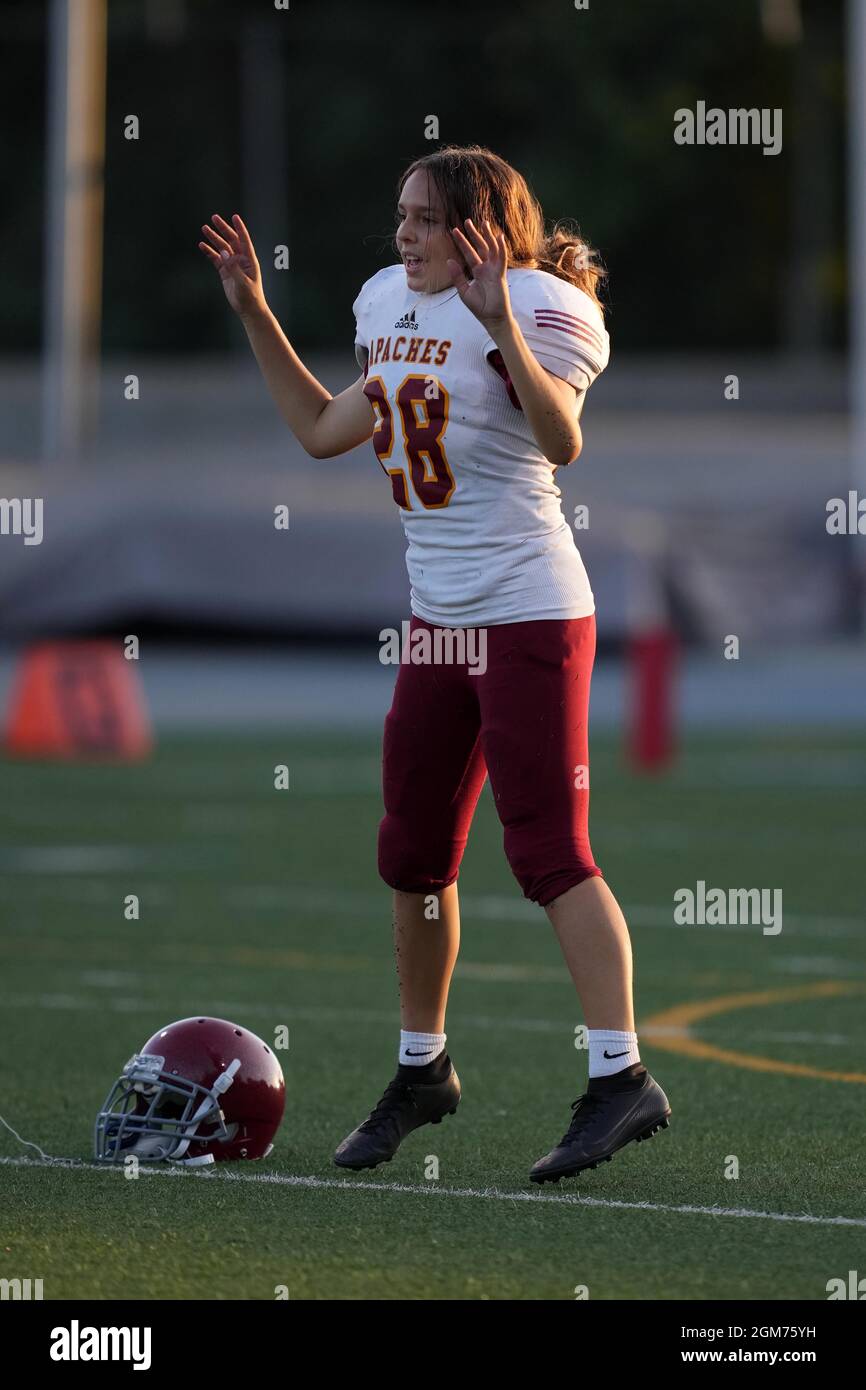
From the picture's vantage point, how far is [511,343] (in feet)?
16.4

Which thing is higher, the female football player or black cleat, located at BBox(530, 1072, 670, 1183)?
the female football player

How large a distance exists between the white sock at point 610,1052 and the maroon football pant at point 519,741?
319 mm

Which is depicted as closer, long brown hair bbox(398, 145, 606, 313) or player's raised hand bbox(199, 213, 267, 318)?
long brown hair bbox(398, 145, 606, 313)

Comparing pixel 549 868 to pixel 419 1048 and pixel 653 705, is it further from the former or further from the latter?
pixel 653 705

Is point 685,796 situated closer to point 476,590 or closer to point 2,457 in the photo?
point 476,590

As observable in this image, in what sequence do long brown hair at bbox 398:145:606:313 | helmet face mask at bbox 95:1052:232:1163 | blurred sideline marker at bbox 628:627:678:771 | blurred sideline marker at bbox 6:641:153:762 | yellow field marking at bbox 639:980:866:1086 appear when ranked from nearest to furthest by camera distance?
long brown hair at bbox 398:145:606:313, helmet face mask at bbox 95:1052:232:1163, yellow field marking at bbox 639:980:866:1086, blurred sideline marker at bbox 628:627:678:771, blurred sideline marker at bbox 6:641:153:762

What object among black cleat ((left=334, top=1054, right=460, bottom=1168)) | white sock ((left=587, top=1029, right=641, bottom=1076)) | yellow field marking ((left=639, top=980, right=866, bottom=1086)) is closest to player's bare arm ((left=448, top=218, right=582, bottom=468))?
white sock ((left=587, top=1029, right=641, bottom=1076))

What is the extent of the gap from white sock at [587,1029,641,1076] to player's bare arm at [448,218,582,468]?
1.24m

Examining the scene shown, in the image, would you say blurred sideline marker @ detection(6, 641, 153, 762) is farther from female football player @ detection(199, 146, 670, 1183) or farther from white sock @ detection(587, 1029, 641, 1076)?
white sock @ detection(587, 1029, 641, 1076)

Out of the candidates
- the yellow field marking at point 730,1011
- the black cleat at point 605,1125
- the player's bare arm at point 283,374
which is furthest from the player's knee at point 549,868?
the yellow field marking at point 730,1011

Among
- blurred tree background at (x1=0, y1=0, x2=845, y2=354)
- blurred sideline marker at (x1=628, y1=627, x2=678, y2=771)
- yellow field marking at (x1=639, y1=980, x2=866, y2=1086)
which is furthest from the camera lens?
blurred tree background at (x1=0, y1=0, x2=845, y2=354)

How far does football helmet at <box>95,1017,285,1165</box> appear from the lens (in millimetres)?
5465

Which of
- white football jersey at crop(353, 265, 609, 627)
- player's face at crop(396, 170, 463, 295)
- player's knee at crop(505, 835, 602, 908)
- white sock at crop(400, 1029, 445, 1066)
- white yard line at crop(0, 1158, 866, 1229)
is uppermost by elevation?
player's face at crop(396, 170, 463, 295)

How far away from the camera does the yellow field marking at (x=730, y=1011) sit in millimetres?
6789
